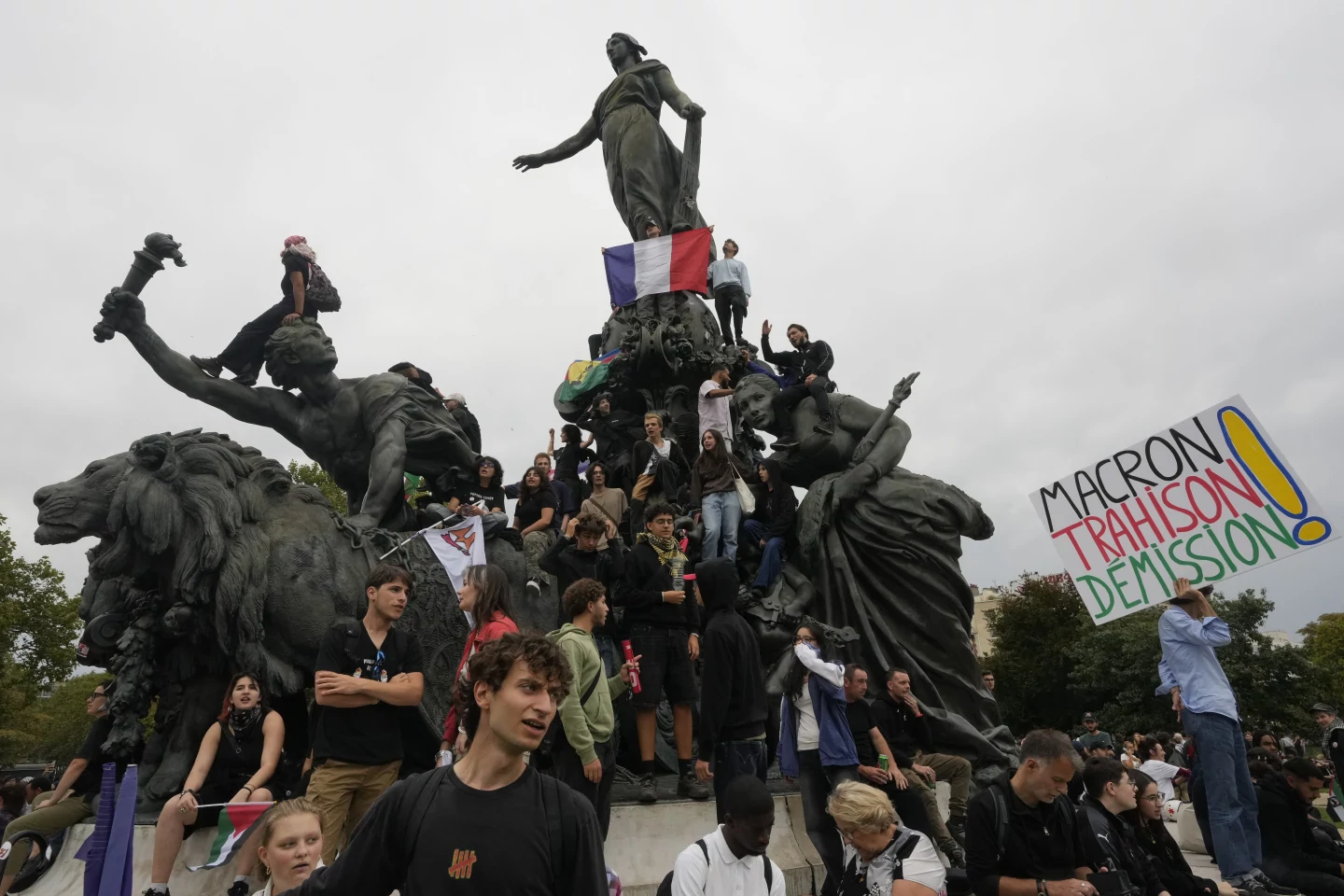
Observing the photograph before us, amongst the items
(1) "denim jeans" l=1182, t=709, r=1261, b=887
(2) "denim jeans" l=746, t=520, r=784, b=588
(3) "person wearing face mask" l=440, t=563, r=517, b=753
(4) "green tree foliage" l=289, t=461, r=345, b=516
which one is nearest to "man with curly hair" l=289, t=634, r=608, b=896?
(3) "person wearing face mask" l=440, t=563, r=517, b=753

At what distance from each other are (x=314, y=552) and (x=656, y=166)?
8.61 m

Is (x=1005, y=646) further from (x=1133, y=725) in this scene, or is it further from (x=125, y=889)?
(x=125, y=889)

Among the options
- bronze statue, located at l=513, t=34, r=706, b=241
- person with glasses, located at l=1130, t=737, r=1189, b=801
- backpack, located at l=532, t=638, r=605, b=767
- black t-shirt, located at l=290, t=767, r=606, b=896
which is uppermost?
bronze statue, located at l=513, t=34, r=706, b=241

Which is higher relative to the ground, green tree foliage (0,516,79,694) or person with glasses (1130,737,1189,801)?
green tree foliage (0,516,79,694)

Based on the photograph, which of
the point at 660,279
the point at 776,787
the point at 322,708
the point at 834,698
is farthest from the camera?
the point at 660,279

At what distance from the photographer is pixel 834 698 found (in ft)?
18.5

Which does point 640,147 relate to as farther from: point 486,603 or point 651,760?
point 486,603

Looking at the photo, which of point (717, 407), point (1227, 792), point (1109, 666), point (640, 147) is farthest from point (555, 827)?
point (1109, 666)

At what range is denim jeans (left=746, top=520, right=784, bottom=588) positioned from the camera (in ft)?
29.9

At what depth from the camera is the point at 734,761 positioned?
555cm

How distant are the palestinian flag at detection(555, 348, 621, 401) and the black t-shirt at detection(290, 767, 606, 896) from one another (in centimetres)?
962

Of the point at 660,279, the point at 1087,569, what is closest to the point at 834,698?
the point at 1087,569

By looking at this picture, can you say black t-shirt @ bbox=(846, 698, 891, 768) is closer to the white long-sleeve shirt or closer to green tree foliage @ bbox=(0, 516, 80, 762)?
the white long-sleeve shirt

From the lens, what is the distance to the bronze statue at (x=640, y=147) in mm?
13352
